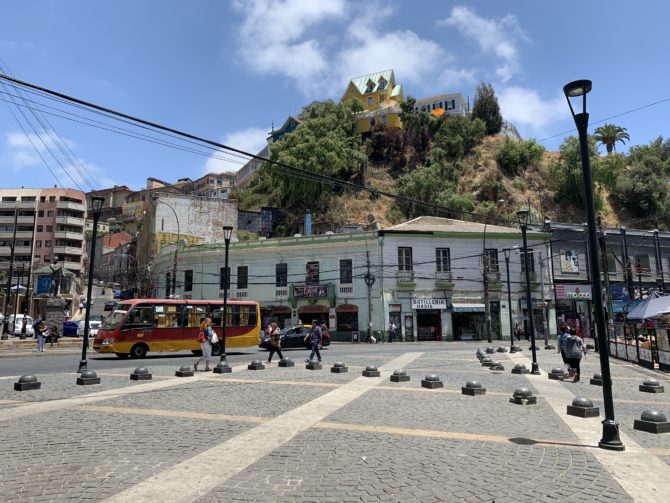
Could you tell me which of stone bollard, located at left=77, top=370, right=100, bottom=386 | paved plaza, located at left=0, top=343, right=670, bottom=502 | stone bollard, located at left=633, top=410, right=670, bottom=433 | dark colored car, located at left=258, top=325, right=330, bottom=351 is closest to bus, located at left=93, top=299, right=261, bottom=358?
dark colored car, located at left=258, top=325, right=330, bottom=351

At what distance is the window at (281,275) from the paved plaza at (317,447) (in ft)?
94.4

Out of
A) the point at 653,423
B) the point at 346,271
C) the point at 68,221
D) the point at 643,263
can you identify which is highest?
the point at 68,221

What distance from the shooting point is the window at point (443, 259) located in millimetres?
39625

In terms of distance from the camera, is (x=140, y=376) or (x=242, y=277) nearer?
(x=140, y=376)

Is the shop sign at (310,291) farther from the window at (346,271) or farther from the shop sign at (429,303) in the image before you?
the shop sign at (429,303)

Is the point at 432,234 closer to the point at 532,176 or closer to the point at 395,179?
the point at 395,179

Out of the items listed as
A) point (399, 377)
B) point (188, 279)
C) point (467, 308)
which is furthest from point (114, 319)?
point (467, 308)

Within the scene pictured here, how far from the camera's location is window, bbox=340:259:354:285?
128 feet

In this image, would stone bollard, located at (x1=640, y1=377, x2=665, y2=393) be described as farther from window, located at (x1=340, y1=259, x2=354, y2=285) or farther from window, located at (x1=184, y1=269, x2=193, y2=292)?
window, located at (x1=184, y1=269, x2=193, y2=292)

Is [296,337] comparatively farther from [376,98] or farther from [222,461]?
[376,98]

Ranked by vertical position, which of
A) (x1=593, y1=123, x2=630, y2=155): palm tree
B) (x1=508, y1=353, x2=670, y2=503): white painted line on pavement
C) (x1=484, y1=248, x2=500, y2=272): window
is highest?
(x1=593, y1=123, x2=630, y2=155): palm tree

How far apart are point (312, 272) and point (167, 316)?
59.1 feet

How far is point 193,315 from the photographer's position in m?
23.6

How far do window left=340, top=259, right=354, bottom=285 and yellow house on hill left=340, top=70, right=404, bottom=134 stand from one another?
47448 mm
